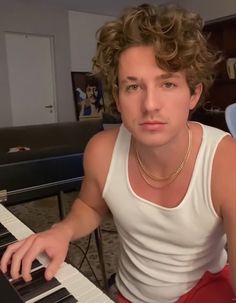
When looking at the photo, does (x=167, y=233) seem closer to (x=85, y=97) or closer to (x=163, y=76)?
(x=163, y=76)

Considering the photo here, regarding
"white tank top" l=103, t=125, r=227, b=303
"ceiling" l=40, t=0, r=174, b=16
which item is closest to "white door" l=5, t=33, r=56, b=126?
"ceiling" l=40, t=0, r=174, b=16

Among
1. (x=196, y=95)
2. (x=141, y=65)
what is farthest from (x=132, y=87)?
(x=196, y=95)

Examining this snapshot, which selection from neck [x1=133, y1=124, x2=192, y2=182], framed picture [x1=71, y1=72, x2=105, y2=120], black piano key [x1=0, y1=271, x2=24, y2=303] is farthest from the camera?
framed picture [x1=71, y1=72, x2=105, y2=120]

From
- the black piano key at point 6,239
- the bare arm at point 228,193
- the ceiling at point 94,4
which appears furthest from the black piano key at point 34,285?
the ceiling at point 94,4

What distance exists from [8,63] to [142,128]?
5.20 meters

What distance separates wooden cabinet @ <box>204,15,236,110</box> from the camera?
4780 mm

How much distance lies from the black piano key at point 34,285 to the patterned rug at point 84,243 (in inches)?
31.9

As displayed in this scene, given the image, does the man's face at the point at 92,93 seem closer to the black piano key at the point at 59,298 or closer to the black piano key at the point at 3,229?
the black piano key at the point at 3,229

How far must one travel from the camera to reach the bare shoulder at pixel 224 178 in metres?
0.68

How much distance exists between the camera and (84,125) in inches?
137

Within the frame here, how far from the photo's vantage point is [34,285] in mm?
612

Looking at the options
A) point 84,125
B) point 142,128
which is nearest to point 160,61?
point 142,128

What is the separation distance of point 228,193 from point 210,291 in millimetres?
315

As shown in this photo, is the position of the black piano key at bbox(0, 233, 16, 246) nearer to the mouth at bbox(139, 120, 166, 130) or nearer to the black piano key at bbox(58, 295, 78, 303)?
the black piano key at bbox(58, 295, 78, 303)
